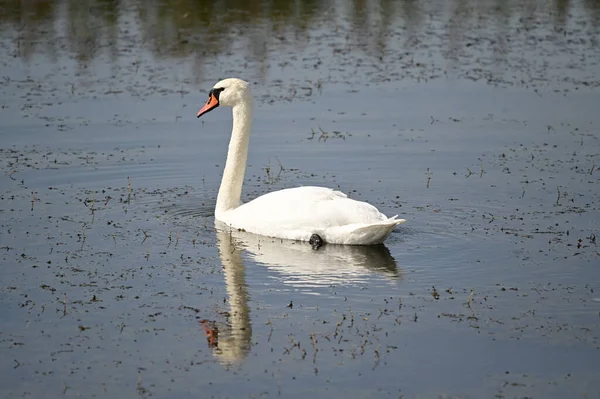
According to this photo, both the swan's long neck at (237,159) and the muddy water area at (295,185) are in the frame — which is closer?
the muddy water area at (295,185)

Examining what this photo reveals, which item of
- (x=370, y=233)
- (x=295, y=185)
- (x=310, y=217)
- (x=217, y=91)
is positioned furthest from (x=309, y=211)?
(x=295, y=185)

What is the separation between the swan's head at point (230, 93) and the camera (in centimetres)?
1204

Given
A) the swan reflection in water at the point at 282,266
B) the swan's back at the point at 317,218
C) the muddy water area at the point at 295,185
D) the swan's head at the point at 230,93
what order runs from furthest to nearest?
1. the swan's head at the point at 230,93
2. the swan's back at the point at 317,218
3. the swan reflection in water at the point at 282,266
4. the muddy water area at the point at 295,185

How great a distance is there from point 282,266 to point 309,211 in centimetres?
92

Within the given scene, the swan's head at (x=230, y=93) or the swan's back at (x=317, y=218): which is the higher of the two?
the swan's head at (x=230, y=93)

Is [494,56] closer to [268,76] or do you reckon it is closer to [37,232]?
[268,76]

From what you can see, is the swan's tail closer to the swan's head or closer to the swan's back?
the swan's back

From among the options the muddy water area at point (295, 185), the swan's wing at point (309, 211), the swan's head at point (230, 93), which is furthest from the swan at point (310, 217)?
the swan's head at point (230, 93)

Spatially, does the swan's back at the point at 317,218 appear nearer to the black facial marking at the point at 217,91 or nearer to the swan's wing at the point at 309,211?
the swan's wing at the point at 309,211

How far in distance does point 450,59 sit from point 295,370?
12981 mm

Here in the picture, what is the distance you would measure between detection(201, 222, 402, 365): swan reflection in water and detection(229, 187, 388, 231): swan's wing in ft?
0.65

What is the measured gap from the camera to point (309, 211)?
428 inches

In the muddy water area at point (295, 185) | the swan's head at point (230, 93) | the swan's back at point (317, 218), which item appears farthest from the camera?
the swan's head at point (230, 93)

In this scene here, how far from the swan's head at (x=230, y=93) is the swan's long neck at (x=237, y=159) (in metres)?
0.06
